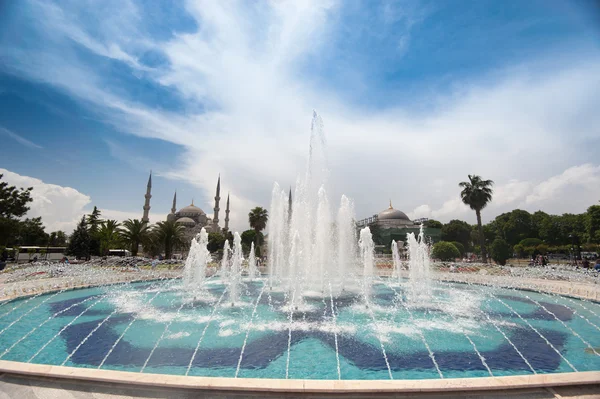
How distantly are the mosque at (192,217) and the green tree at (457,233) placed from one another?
48995mm

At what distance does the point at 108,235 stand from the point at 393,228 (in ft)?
177

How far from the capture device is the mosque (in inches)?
2217

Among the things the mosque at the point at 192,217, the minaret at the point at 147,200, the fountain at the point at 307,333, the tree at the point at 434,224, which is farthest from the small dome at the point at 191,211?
the fountain at the point at 307,333

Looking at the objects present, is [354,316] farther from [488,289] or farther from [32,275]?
[32,275]

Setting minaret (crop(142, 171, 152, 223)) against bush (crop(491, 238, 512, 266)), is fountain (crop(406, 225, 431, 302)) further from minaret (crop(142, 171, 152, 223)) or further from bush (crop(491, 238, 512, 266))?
minaret (crop(142, 171, 152, 223))

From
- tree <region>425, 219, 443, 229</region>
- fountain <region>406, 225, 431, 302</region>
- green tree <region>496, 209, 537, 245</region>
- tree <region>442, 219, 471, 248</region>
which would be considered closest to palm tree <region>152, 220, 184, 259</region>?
fountain <region>406, 225, 431, 302</region>

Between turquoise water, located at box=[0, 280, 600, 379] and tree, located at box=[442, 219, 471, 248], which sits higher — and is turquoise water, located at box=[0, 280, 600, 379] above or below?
below

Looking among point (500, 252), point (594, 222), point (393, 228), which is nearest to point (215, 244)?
point (393, 228)

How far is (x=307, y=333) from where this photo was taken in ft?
25.3

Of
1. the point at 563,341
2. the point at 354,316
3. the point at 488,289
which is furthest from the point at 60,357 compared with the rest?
the point at 488,289

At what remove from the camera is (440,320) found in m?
8.99

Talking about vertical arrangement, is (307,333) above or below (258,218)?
below

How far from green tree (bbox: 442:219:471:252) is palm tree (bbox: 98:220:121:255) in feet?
198

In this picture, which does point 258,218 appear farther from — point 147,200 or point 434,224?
point 434,224
